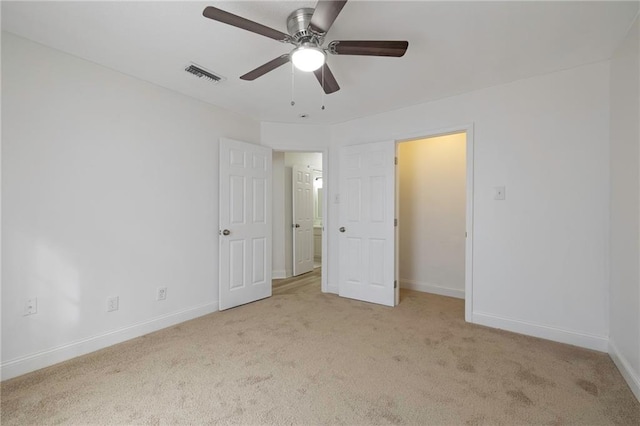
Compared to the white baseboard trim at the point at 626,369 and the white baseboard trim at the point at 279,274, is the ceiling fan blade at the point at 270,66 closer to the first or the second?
the white baseboard trim at the point at 626,369

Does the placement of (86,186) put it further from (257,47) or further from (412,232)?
(412,232)

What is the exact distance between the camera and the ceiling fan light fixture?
179 centimetres

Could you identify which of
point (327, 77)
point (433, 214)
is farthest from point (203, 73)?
point (433, 214)

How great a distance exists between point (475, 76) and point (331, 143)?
1984 mm

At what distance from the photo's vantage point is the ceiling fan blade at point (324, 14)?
1429 mm

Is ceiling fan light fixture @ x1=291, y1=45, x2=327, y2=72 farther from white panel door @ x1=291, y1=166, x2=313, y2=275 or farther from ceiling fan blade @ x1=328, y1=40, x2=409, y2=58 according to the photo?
white panel door @ x1=291, y1=166, x2=313, y2=275

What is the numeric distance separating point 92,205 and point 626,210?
414cm

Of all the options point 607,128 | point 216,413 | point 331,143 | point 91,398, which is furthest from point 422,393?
point 331,143

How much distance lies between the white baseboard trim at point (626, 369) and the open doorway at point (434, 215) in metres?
1.73

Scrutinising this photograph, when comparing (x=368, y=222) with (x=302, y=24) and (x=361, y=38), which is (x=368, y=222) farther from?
(x=302, y=24)

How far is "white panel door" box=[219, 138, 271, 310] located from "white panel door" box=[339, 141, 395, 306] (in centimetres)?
106

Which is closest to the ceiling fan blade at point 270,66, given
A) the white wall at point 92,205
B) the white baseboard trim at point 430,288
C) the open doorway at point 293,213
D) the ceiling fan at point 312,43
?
the ceiling fan at point 312,43

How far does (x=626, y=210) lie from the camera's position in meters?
2.06

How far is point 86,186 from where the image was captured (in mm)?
2420
